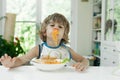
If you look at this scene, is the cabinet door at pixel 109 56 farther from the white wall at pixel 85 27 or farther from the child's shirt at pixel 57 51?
the child's shirt at pixel 57 51

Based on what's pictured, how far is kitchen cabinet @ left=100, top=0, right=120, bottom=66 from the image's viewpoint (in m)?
3.40

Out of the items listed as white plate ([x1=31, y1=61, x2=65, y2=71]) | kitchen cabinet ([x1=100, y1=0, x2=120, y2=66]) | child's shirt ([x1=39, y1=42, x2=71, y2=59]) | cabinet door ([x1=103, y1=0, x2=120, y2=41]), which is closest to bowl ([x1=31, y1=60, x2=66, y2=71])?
white plate ([x1=31, y1=61, x2=65, y2=71])

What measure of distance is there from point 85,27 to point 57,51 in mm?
3553

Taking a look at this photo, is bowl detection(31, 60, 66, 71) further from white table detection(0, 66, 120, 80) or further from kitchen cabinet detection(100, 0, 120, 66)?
kitchen cabinet detection(100, 0, 120, 66)

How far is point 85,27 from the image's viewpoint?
16.3ft

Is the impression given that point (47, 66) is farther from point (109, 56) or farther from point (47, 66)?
point (109, 56)

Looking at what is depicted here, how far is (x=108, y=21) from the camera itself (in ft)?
12.1

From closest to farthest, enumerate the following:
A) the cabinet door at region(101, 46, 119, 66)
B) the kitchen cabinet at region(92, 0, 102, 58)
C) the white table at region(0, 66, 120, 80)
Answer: the white table at region(0, 66, 120, 80) → the cabinet door at region(101, 46, 119, 66) → the kitchen cabinet at region(92, 0, 102, 58)

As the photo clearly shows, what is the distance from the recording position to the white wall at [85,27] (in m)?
4.91

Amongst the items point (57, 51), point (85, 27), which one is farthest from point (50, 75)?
point (85, 27)

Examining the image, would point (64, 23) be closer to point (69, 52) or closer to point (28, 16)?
point (69, 52)

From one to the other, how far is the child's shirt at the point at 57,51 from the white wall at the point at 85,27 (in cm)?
347

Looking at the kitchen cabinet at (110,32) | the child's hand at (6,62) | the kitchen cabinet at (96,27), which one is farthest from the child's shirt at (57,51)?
the kitchen cabinet at (96,27)

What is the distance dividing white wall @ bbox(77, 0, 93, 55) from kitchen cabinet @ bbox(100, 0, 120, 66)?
3.28ft
